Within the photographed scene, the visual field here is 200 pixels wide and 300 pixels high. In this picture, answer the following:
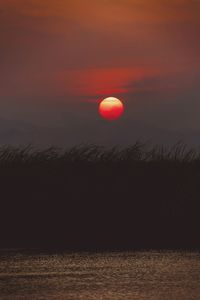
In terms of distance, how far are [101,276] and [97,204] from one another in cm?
617

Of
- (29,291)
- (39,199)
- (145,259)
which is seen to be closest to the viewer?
(29,291)

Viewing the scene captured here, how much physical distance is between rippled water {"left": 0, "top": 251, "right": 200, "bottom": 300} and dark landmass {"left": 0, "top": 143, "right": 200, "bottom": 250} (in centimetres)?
123

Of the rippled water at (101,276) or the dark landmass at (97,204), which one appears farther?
the dark landmass at (97,204)

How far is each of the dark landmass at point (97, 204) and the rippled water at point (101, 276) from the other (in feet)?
4.05

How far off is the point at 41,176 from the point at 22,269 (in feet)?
21.9

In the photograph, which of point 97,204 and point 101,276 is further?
point 97,204

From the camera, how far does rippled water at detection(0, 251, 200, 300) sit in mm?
9484

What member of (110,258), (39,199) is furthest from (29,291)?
(39,199)

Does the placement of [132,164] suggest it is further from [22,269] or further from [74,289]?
[74,289]

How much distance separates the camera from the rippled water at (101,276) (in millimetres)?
9484

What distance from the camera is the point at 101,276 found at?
1070cm

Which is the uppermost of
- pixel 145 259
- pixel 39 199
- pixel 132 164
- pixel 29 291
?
pixel 132 164

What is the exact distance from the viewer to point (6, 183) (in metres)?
17.5

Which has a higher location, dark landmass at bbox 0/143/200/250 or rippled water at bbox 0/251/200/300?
dark landmass at bbox 0/143/200/250
